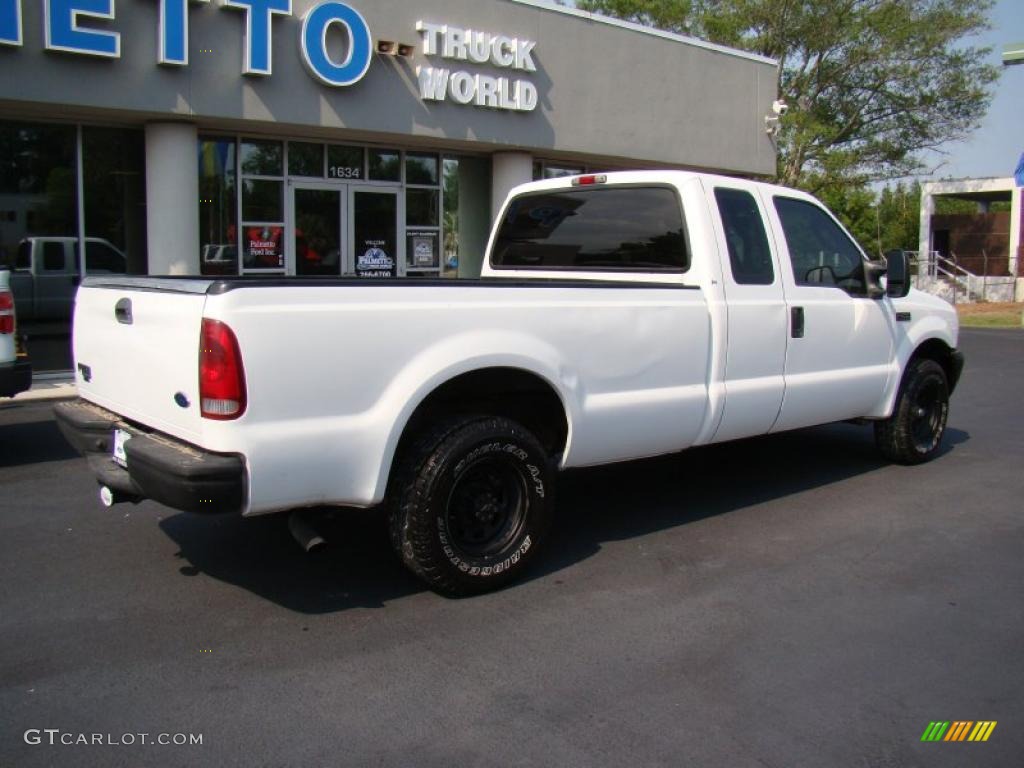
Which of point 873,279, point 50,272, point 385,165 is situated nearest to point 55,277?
point 50,272

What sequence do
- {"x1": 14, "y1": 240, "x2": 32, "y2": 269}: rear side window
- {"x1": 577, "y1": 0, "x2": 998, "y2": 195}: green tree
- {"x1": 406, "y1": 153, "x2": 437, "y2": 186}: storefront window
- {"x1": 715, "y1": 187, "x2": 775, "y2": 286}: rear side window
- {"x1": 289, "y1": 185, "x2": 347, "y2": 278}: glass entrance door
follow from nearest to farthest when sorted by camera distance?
1. {"x1": 715, "y1": 187, "x2": 775, "y2": 286}: rear side window
2. {"x1": 14, "y1": 240, "x2": 32, "y2": 269}: rear side window
3. {"x1": 289, "y1": 185, "x2": 347, "y2": 278}: glass entrance door
4. {"x1": 406, "y1": 153, "x2": 437, "y2": 186}: storefront window
5. {"x1": 577, "y1": 0, "x2": 998, "y2": 195}: green tree

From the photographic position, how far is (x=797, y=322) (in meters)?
5.98

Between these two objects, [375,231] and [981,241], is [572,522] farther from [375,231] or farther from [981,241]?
[981,241]

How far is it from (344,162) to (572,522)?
1036 cm

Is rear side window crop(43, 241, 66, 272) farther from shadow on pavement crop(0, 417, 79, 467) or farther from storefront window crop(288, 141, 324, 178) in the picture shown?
shadow on pavement crop(0, 417, 79, 467)

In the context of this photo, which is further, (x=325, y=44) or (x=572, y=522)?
(x=325, y=44)

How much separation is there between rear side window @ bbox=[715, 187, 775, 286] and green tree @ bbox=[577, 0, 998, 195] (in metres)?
23.8

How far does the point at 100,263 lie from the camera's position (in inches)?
506

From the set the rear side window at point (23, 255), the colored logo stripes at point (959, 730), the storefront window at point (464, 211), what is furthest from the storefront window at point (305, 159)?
the colored logo stripes at point (959, 730)

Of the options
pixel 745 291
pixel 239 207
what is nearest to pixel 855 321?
pixel 745 291

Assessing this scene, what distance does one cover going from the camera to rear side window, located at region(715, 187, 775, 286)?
18.8 ft

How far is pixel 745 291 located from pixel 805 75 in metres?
27.4

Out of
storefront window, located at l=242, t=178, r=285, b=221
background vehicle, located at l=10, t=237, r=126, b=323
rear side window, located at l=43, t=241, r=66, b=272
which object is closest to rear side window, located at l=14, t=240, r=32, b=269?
background vehicle, located at l=10, t=237, r=126, b=323

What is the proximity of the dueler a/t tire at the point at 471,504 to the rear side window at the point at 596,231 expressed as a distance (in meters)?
1.67
